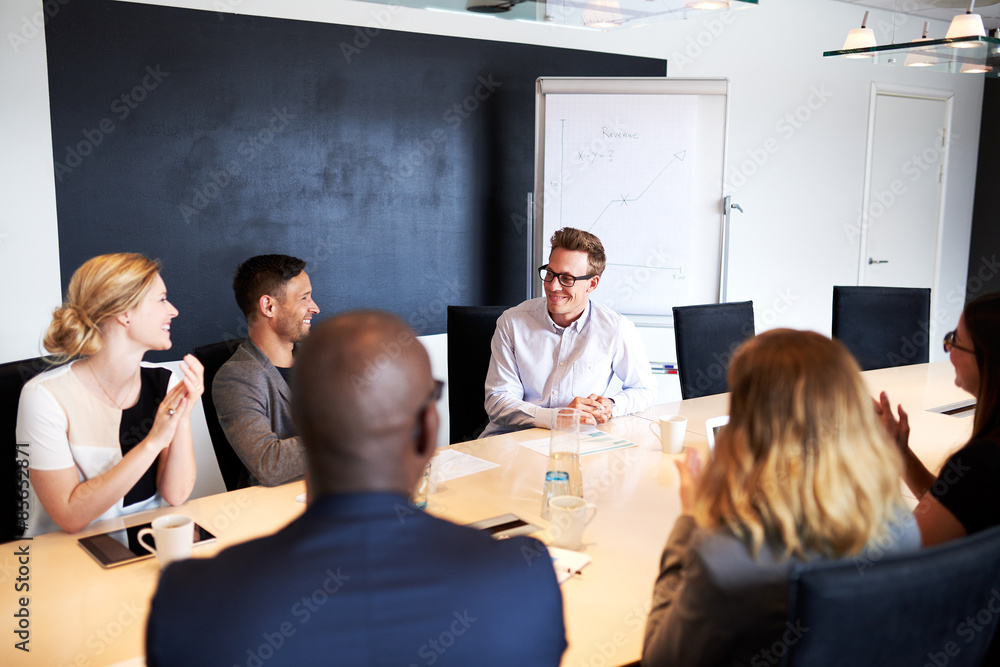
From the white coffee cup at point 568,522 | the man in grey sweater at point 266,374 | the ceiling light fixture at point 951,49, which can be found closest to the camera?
the white coffee cup at point 568,522

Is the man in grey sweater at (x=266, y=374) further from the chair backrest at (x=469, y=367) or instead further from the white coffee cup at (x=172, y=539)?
the chair backrest at (x=469, y=367)

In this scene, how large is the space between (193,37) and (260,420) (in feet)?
6.92

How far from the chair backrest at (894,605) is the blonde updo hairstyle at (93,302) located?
1560 millimetres

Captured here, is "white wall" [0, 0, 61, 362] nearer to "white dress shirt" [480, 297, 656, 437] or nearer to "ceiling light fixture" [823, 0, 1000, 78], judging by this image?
"white dress shirt" [480, 297, 656, 437]

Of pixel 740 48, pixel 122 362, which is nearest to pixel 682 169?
pixel 740 48

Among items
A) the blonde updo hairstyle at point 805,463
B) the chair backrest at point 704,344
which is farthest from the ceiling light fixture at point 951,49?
the blonde updo hairstyle at point 805,463

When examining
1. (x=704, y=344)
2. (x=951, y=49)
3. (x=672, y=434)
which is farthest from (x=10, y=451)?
(x=951, y=49)

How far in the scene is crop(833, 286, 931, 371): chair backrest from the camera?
13.2 feet

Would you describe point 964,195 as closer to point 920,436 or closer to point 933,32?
point 933,32

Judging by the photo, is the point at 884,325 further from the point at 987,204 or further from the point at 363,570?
the point at 363,570

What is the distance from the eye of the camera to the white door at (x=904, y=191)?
6.06 m

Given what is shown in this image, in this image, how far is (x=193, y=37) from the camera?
352cm

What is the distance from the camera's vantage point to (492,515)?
1.84 metres

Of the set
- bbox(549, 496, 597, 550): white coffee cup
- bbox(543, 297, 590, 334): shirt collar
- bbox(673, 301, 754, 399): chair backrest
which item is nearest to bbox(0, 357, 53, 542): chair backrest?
bbox(549, 496, 597, 550): white coffee cup
